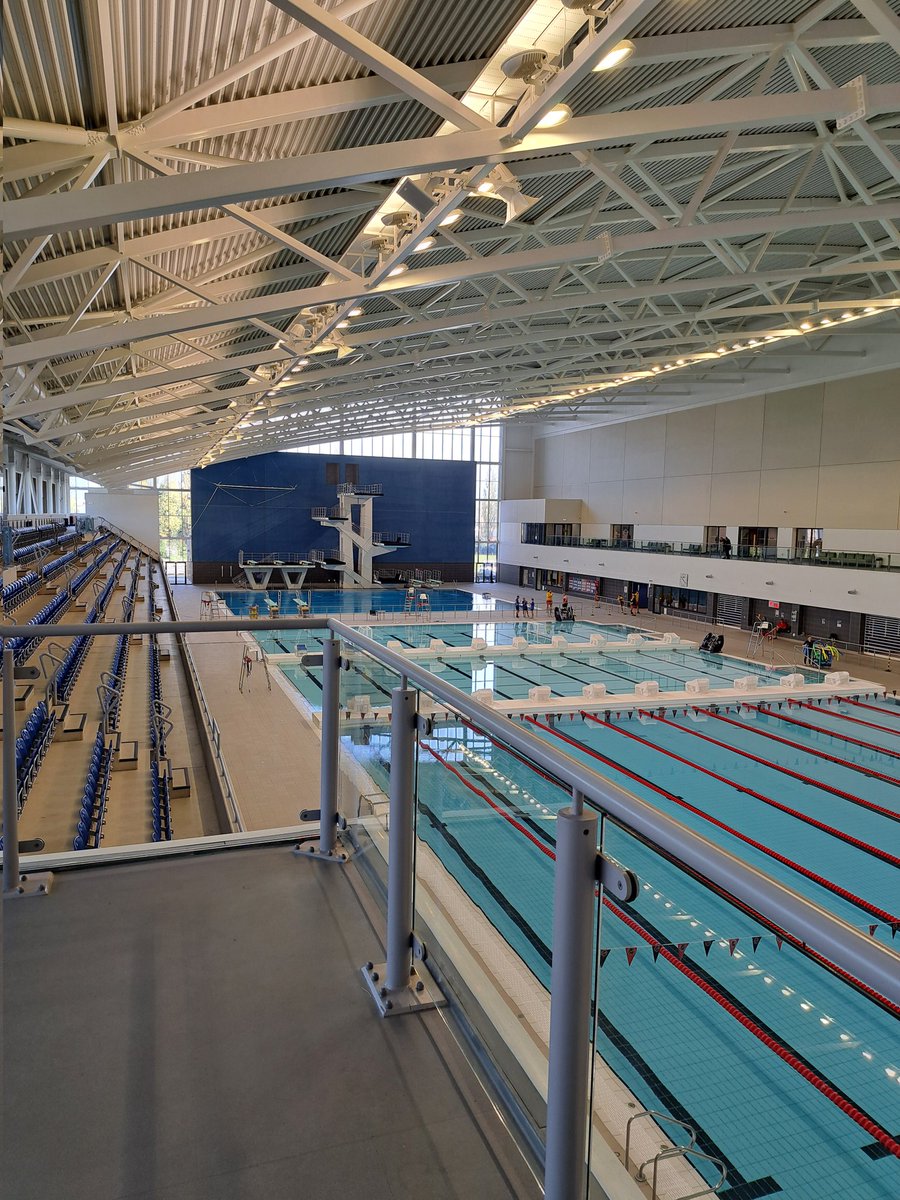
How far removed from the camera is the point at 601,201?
1059 cm

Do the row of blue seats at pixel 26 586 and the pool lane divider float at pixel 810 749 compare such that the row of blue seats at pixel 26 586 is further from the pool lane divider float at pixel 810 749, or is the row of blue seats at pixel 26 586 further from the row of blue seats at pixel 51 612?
the pool lane divider float at pixel 810 749

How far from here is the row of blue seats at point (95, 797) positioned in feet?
18.7

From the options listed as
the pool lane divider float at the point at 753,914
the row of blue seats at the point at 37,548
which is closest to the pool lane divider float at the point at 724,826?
the pool lane divider float at the point at 753,914

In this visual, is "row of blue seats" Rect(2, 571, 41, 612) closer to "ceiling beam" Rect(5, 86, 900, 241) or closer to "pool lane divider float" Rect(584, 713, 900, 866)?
"ceiling beam" Rect(5, 86, 900, 241)

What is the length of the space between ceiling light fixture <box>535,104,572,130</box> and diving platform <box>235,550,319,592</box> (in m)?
28.6

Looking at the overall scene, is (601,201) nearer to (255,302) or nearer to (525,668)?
(255,302)

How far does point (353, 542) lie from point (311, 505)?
3.35 m

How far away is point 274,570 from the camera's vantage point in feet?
119

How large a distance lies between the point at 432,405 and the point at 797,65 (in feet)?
70.8

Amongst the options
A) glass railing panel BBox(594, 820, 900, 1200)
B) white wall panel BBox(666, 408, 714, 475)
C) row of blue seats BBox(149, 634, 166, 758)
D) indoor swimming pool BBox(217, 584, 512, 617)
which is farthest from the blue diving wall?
glass railing panel BBox(594, 820, 900, 1200)

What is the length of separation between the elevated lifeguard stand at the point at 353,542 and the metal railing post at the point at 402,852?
108 feet

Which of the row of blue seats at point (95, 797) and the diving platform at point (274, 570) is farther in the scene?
the diving platform at point (274, 570)

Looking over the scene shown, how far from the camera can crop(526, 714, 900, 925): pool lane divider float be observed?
6.86 meters

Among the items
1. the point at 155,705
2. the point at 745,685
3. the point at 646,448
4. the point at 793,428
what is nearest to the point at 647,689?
the point at 745,685
